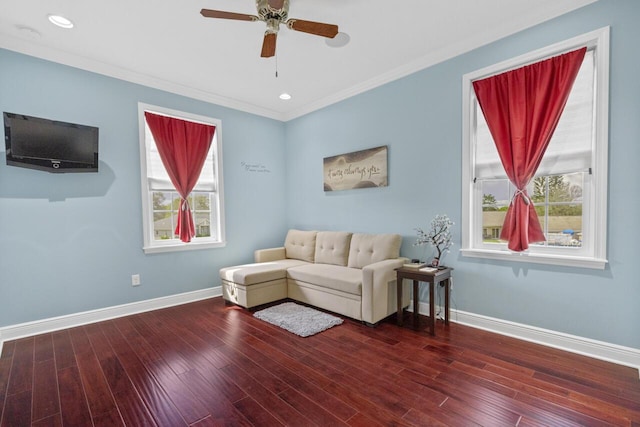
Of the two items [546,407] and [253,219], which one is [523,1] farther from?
[253,219]

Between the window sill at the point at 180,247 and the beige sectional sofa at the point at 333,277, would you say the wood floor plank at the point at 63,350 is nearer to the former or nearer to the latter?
the window sill at the point at 180,247

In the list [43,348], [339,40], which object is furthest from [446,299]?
[43,348]

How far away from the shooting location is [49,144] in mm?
2855

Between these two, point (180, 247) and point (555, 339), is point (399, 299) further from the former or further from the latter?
point (180, 247)

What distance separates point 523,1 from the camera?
2.35 metres

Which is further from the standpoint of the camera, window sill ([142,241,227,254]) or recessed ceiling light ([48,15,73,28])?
window sill ([142,241,227,254])

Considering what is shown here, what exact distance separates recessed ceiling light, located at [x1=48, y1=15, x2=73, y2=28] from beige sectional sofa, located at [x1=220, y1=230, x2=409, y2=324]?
2.88m

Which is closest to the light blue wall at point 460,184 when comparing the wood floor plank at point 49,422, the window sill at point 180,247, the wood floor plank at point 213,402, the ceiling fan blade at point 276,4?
the window sill at point 180,247

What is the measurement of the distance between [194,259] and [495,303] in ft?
12.0

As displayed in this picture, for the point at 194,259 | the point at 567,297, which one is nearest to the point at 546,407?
the point at 567,297

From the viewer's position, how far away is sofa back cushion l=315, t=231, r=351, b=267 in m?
3.77

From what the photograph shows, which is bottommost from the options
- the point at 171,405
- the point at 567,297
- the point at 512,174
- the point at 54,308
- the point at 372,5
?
the point at 171,405

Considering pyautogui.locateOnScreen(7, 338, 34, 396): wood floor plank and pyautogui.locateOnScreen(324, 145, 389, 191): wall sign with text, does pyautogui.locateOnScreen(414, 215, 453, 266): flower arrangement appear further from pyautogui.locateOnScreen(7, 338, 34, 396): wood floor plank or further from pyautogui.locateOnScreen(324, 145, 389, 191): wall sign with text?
pyautogui.locateOnScreen(7, 338, 34, 396): wood floor plank

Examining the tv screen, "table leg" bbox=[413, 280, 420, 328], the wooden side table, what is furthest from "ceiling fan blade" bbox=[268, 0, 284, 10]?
"table leg" bbox=[413, 280, 420, 328]
